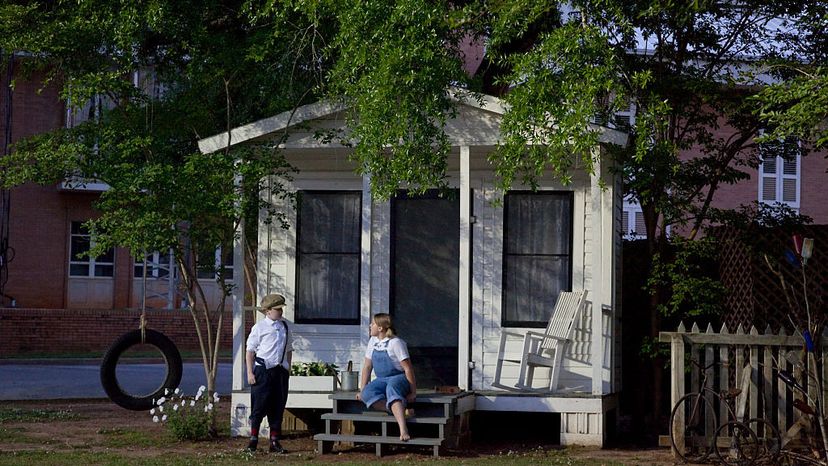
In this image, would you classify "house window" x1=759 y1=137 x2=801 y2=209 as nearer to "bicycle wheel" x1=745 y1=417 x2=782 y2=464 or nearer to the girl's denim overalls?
"bicycle wheel" x1=745 y1=417 x2=782 y2=464

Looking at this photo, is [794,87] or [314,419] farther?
[314,419]

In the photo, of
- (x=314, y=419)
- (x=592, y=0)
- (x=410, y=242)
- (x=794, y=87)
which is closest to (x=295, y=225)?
(x=410, y=242)

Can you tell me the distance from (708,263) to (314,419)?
4.79 metres

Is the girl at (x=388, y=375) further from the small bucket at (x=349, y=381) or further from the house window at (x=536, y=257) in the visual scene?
the house window at (x=536, y=257)

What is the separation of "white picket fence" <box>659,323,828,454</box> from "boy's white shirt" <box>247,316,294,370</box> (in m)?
3.64

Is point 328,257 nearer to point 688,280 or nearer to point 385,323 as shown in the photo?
point 385,323

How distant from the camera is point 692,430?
1138 centimetres

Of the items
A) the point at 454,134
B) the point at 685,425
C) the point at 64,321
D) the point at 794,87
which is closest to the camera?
the point at 794,87

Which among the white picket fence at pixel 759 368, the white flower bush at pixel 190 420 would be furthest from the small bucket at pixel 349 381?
the white picket fence at pixel 759 368

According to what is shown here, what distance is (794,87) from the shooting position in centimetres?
1023

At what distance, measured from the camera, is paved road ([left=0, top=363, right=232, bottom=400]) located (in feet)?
61.5

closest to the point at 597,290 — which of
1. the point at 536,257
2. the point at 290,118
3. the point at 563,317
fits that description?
the point at 563,317

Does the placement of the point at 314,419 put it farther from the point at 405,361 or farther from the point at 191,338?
the point at 191,338

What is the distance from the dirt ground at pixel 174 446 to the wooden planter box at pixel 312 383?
0.54 m
